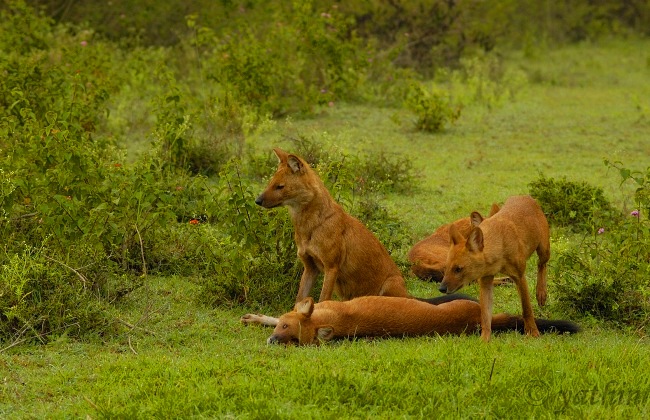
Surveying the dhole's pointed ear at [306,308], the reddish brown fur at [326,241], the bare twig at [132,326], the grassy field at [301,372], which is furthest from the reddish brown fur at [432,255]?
the bare twig at [132,326]

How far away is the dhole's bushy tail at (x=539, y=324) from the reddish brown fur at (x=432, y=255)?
1.45 metres

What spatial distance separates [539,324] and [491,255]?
0.63 metres

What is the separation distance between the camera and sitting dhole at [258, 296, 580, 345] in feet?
21.4

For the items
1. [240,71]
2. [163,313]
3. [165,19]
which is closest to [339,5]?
[165,19]

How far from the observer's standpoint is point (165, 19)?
75.3 feet

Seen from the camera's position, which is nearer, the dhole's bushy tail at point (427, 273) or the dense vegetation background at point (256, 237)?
the dense vegetation background at point (256, 237)

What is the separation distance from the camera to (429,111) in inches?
609

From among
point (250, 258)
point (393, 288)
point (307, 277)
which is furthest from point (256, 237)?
point (393, 288)

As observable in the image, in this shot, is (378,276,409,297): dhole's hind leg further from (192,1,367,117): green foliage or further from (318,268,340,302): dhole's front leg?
(192,1,367,117): green foliage

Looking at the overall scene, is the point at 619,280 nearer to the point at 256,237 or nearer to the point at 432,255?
the point at 432,255

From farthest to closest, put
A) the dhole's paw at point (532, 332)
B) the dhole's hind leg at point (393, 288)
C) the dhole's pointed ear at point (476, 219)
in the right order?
the dhole's hind leg at point (393, 288), the dhole's pointed ear at point (476, 219), the dhole's paw at point (532, 332)

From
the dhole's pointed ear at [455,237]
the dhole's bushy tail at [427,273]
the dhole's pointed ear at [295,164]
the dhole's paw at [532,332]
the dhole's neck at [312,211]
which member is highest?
the dhole's pointed ear at [295,164]

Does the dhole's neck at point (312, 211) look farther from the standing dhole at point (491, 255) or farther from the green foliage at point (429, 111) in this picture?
the green foliage at point (429, 111)

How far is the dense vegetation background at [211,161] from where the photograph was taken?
7.28m
